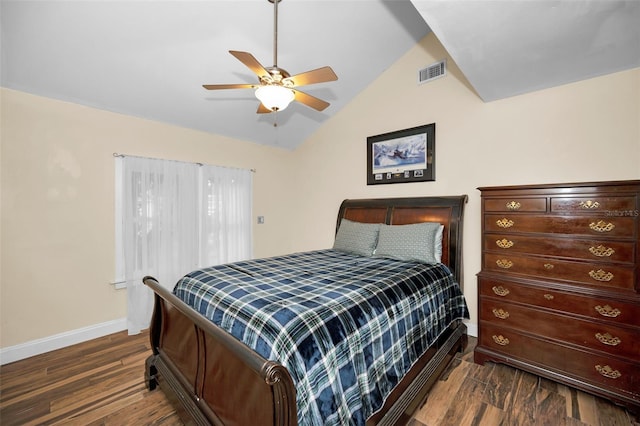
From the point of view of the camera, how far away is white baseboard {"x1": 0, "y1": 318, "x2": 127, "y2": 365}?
234 centimetres

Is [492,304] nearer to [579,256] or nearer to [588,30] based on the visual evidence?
[579,256]

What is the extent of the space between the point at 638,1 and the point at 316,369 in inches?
103

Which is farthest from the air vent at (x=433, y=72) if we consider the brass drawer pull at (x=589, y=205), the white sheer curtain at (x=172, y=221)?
the white sheer curtain at (x=172, y=221)

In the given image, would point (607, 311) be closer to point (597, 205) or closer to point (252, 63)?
point (597, 205)

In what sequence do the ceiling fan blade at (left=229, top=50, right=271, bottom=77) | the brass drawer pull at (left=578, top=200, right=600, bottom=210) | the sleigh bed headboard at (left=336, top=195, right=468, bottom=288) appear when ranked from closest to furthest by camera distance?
1. the ceiling fan blade at (left=229, top=50, right=271, bottom=77)
2. the brass drawer pull at (left=578, top=200, right=600, bottom=210)
3. the sleigh bed headboard at (left=336, top=195, right=468, bottom=288)

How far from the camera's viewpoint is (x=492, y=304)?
2.23 metres

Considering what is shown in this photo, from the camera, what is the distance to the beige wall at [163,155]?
221 centimetres

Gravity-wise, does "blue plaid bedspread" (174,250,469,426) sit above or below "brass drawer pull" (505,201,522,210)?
below

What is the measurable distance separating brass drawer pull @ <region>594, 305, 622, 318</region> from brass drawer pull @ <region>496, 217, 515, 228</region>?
0.73 meters

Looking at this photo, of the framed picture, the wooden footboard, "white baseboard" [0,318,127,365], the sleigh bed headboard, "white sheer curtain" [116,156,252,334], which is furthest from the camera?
the framed picture

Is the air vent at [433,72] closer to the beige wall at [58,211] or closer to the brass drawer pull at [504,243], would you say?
the brass drawer pull at [504,243]

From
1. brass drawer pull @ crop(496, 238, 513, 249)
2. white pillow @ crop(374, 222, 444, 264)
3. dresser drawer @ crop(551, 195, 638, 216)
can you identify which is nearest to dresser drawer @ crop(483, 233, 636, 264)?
brass drawer pull @ crop(496, 238, 513, 249)

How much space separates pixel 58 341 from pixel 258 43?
3.46m

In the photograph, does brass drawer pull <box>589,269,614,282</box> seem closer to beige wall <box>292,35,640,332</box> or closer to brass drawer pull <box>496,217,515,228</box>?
brass drawer pull <box>496,217,515,228</box>
